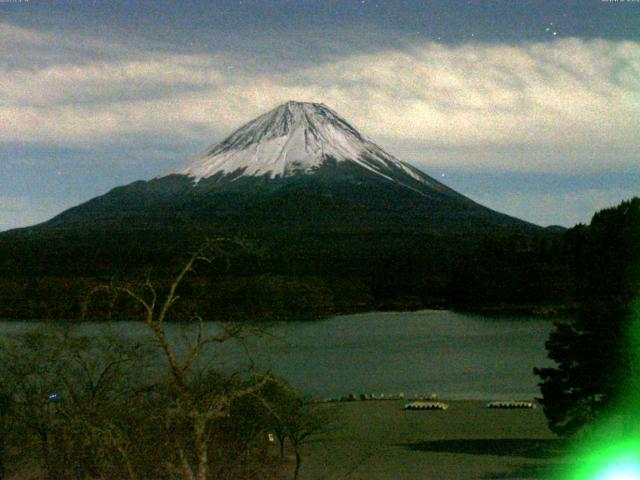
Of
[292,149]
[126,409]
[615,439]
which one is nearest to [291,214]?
[292,149]

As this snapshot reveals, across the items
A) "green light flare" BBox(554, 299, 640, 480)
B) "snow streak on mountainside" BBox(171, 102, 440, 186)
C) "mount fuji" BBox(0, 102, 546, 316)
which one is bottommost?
"green light flare" BBox(554, 299, 640, 480)

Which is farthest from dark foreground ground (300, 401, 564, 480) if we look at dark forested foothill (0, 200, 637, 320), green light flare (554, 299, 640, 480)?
dark forested foothill (0, 200, 637, 320)

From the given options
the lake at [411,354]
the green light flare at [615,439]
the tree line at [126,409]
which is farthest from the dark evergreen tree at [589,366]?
the lake at [411,354]

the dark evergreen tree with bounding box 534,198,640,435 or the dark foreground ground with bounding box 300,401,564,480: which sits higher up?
the dark evergreen tree with bounding box 534,198,640,435

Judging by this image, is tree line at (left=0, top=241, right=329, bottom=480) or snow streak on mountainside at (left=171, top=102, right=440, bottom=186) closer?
tree line at (left=0, top=241, right=329, bottom=480)

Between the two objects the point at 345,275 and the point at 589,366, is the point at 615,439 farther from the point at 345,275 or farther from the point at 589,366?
the point at 345,275

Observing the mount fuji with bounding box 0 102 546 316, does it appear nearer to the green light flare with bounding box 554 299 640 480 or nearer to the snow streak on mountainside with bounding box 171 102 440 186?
the snow streak on mountainside with bounding box 171 102 440 186

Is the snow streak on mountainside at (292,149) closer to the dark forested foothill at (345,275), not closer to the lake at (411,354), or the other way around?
the dark forested foothill at (345,275)
